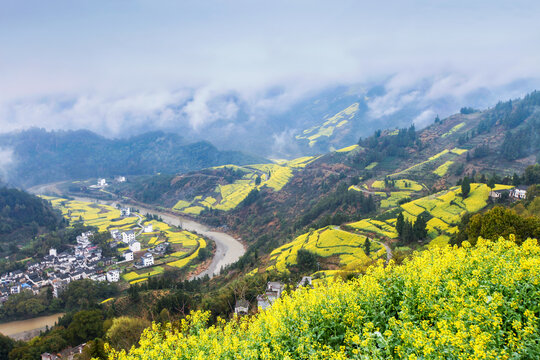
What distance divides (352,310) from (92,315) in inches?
1403

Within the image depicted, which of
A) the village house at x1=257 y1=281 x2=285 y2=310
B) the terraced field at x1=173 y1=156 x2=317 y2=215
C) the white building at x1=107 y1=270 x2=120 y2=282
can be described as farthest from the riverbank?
the terraced field at x1=173 y1=156 x2=317 y2=215

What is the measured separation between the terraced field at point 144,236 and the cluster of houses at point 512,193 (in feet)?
187

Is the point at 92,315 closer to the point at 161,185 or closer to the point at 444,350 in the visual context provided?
the point at 444,350

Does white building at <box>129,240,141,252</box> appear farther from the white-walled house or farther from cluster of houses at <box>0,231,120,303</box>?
cluster of houses at <box>0,231,120,303</box>

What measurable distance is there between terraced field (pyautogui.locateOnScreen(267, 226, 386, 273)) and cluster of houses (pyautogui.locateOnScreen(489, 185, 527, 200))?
788 inches

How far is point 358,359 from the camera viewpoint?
7438mm

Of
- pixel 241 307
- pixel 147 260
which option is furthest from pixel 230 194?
pixel 241 307

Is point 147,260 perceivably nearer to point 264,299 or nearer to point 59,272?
point 59,272

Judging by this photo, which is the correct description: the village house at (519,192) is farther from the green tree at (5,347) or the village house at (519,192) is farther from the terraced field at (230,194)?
the terraced field at (230,194)

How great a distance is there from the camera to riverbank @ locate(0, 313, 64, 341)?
43678 millimetres

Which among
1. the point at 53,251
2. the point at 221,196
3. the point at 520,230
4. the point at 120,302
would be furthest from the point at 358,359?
the point at 221,196

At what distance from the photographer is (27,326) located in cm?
4622

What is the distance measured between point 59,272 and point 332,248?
180ft

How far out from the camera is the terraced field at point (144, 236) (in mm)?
60062
